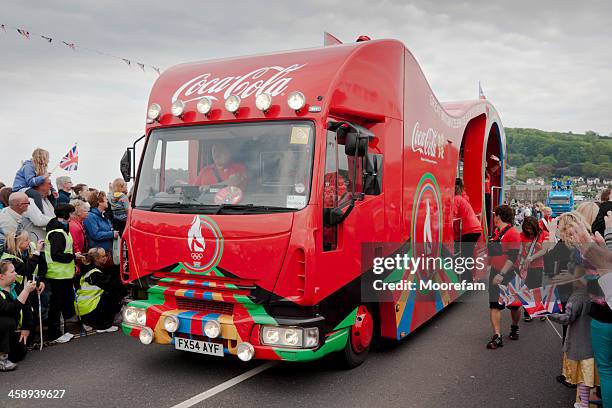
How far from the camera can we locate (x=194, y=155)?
5219mm

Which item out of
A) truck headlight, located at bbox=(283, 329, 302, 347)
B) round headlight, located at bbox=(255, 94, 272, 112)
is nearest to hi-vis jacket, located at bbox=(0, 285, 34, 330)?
truck headlight, located at bbox=(283, 329, 302, 347)

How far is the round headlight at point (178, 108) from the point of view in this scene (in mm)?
5293

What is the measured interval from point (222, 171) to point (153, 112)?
3.77ft

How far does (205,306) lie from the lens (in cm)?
479

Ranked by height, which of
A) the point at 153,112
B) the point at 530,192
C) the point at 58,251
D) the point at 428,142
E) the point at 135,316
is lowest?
the point at 135,316

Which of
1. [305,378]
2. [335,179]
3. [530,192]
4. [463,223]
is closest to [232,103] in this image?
[335,179]

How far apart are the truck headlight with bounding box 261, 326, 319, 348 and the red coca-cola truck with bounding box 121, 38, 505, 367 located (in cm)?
1

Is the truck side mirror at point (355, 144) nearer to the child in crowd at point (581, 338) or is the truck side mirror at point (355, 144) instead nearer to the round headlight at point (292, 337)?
the round headlight at point (292, 337)

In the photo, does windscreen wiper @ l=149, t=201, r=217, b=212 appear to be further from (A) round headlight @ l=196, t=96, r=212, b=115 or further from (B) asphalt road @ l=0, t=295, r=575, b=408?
(B) asphalt road @ l=0, t=295, r=575, b=408

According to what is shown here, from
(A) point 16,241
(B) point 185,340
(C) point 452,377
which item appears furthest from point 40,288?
(C) point 452,377

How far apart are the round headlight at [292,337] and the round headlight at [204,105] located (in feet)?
7.20

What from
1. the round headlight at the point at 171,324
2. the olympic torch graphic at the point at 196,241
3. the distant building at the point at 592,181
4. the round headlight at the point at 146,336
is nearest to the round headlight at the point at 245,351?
the round headlight at the point at 171,324

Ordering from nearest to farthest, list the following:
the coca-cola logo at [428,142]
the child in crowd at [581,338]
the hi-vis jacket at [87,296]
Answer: the child in crowd at [581,338] < the coca-cola logo at [428,142] < the hi-vis jacket at [87,296]

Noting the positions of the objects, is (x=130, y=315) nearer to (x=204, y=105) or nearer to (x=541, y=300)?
(x=204, y=105)
